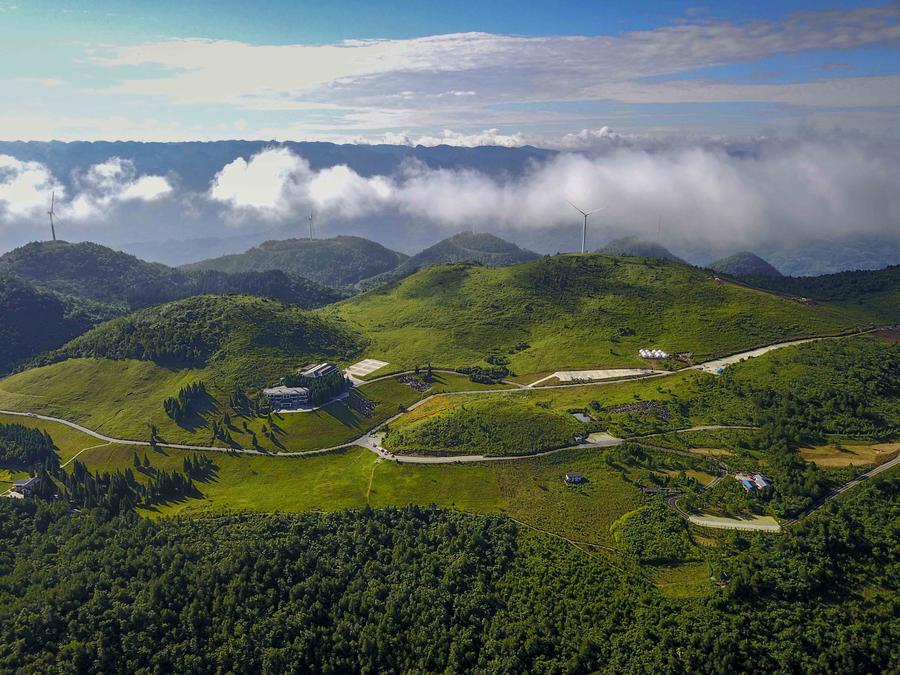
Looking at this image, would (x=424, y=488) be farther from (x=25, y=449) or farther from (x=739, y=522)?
(x=25, y=449)

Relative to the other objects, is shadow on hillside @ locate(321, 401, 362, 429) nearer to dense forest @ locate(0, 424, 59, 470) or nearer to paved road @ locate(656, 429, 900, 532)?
dense forest @ locate(0, 424, 59, 470)

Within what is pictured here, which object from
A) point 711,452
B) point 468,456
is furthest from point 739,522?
point 468,456

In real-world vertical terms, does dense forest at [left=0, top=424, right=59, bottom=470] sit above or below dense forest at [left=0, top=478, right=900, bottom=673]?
below

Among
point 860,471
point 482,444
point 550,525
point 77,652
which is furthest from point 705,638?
point 77,652

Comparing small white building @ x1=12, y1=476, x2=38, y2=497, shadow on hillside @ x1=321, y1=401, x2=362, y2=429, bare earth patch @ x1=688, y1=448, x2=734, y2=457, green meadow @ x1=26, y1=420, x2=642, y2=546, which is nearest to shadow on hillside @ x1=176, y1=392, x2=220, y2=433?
green meadow @ x1=26, y1=420, x2=642, y2=546

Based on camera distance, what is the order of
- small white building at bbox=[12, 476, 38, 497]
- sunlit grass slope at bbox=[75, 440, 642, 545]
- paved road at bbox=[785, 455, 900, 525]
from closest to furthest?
1. paved road at bbox=[785, 455, 900, 525]
2. sunlit grass slope at bbox=[75, 440, 642, 545]
3. small white building at bbox=[12, 476, 38, 497]

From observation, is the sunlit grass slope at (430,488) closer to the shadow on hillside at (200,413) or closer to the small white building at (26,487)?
the shadow on hillside at (200,413)

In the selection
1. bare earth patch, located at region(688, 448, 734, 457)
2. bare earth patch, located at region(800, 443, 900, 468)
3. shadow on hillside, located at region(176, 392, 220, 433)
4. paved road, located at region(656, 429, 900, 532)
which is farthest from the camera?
shadow on hillside, located at region(176, 392, 220, 433)

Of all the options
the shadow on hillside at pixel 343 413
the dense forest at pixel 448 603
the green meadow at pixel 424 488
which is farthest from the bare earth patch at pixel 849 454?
the shadow on hillside at pixel 343 413
